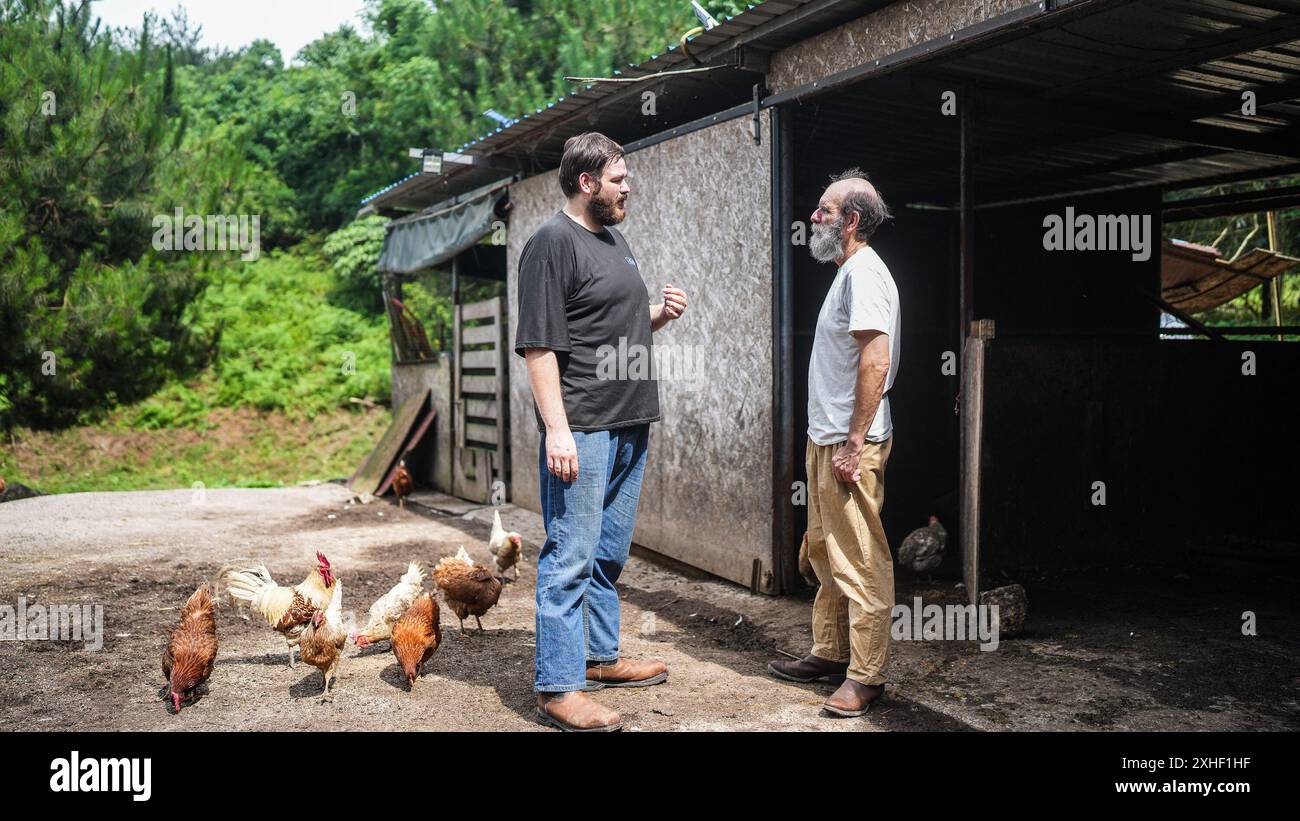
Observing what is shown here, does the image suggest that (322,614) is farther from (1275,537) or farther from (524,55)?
(524,55)

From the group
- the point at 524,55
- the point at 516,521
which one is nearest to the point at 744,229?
the point at 516,521

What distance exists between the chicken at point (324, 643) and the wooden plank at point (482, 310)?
6.17m

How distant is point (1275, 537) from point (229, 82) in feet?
104

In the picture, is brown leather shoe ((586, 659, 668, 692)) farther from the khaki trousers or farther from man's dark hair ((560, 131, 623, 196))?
man's dark hair ((560, 131, 623, 196))

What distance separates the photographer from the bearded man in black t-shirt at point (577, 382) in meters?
3.68

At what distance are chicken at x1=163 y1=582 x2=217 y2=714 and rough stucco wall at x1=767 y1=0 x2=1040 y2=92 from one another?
4442 mm

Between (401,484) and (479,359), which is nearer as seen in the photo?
(401,484)

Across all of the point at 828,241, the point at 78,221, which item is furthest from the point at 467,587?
the point at 78,221

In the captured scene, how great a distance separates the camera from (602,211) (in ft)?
12.9

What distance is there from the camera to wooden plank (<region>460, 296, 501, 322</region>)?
10266 millimetres

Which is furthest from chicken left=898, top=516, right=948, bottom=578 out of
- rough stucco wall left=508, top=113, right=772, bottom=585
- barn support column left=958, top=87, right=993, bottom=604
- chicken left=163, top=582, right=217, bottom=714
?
chicken left=163, top=582, right=217, bottom=714

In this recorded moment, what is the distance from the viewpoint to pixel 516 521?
9289mm

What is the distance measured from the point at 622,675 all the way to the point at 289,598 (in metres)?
1.75

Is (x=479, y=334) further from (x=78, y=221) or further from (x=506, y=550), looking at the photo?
(x=78, y=221)
